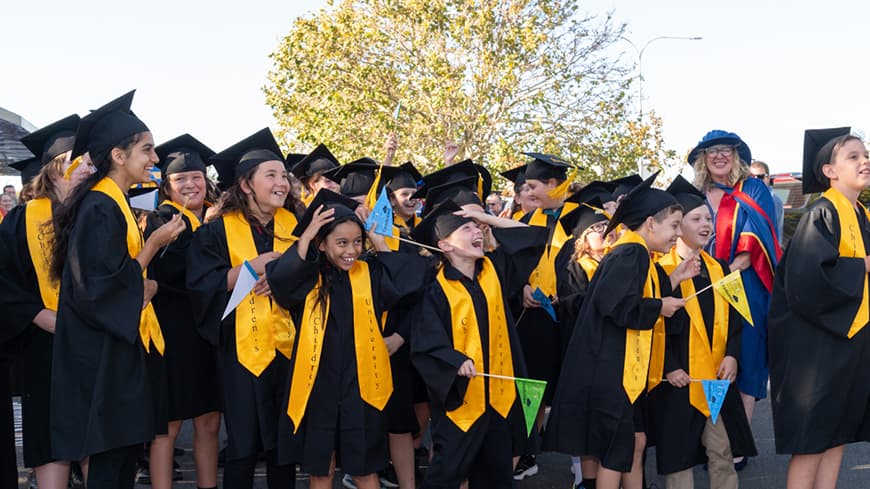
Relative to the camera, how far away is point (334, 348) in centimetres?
460

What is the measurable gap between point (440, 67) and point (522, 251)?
16.6 meters

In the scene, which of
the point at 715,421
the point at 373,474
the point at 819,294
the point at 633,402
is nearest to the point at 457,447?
→ the point at 373,474

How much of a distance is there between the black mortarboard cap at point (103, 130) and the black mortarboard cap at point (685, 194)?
3120 mm

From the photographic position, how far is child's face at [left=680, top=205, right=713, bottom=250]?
513 cm

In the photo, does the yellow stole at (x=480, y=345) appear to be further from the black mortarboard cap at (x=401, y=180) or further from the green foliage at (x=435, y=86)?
the green foliage at (x=435, y=86)

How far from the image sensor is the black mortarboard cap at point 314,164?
23.9ft

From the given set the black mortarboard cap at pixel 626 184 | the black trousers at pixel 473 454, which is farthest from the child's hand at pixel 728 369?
the black mortarboard cap at pixel 626 184

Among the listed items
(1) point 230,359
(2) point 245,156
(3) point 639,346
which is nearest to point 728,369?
(3) point 639,346

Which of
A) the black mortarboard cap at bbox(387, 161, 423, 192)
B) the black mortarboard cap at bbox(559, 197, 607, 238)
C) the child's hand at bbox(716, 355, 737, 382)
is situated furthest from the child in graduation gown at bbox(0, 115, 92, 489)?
the child's hand at bbox(716, 355, 737, 382)

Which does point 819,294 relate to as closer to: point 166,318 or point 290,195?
point 290,195

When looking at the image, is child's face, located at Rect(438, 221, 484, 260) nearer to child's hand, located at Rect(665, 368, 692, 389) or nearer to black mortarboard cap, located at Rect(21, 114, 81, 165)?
child's hand, located at Rect(665, 368, 692, 389)

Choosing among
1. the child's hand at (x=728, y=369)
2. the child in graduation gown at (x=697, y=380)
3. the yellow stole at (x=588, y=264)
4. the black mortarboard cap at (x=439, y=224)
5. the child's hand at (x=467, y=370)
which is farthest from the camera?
the yellow stole at (x=588, y=264)

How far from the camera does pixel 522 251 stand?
522cm

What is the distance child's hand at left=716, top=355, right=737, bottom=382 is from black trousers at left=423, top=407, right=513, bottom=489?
134 centimetres
